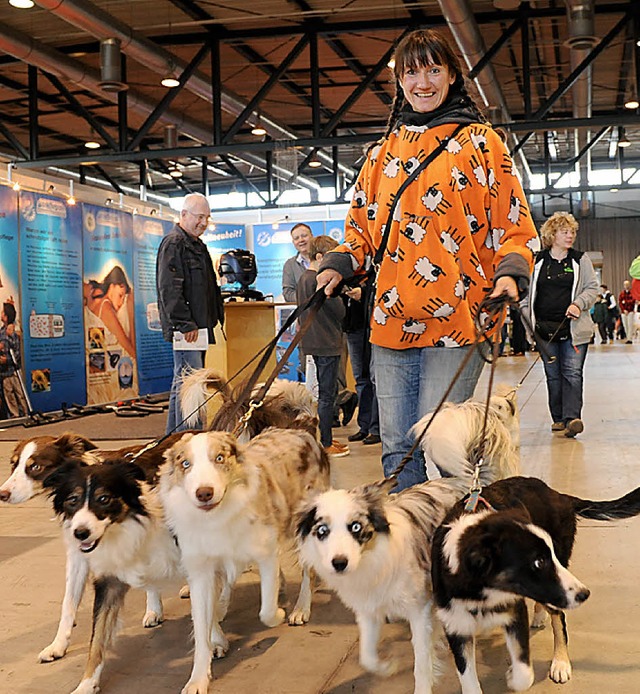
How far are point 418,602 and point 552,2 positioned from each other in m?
10.1

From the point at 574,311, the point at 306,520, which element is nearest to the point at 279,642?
the point at 306,520

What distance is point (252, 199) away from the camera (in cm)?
2539

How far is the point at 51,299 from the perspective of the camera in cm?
991

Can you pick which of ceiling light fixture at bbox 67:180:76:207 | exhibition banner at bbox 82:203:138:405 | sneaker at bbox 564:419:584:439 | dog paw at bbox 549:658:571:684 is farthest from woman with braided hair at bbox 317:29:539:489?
exhibition banner at bbox 82:203:138:405

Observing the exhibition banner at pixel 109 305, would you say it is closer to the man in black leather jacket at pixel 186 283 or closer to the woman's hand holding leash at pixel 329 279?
the man in black leather jacket at pixel 186 283

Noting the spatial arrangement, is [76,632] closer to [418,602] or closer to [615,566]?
[418,602]

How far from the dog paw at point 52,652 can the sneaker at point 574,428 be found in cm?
482

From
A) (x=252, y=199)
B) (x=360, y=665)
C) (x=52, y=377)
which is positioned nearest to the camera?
(x=360, y=665)

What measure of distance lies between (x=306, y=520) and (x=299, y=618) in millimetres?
779

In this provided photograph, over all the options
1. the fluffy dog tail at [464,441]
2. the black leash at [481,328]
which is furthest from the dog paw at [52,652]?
the fluffy dog tail at [464,441]

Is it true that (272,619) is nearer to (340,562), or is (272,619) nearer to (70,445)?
(340,562)

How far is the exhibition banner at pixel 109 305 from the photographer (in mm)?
A: 10664

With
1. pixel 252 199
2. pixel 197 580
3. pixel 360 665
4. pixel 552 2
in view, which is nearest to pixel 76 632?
pixel 197 580

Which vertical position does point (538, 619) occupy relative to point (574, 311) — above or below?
below
